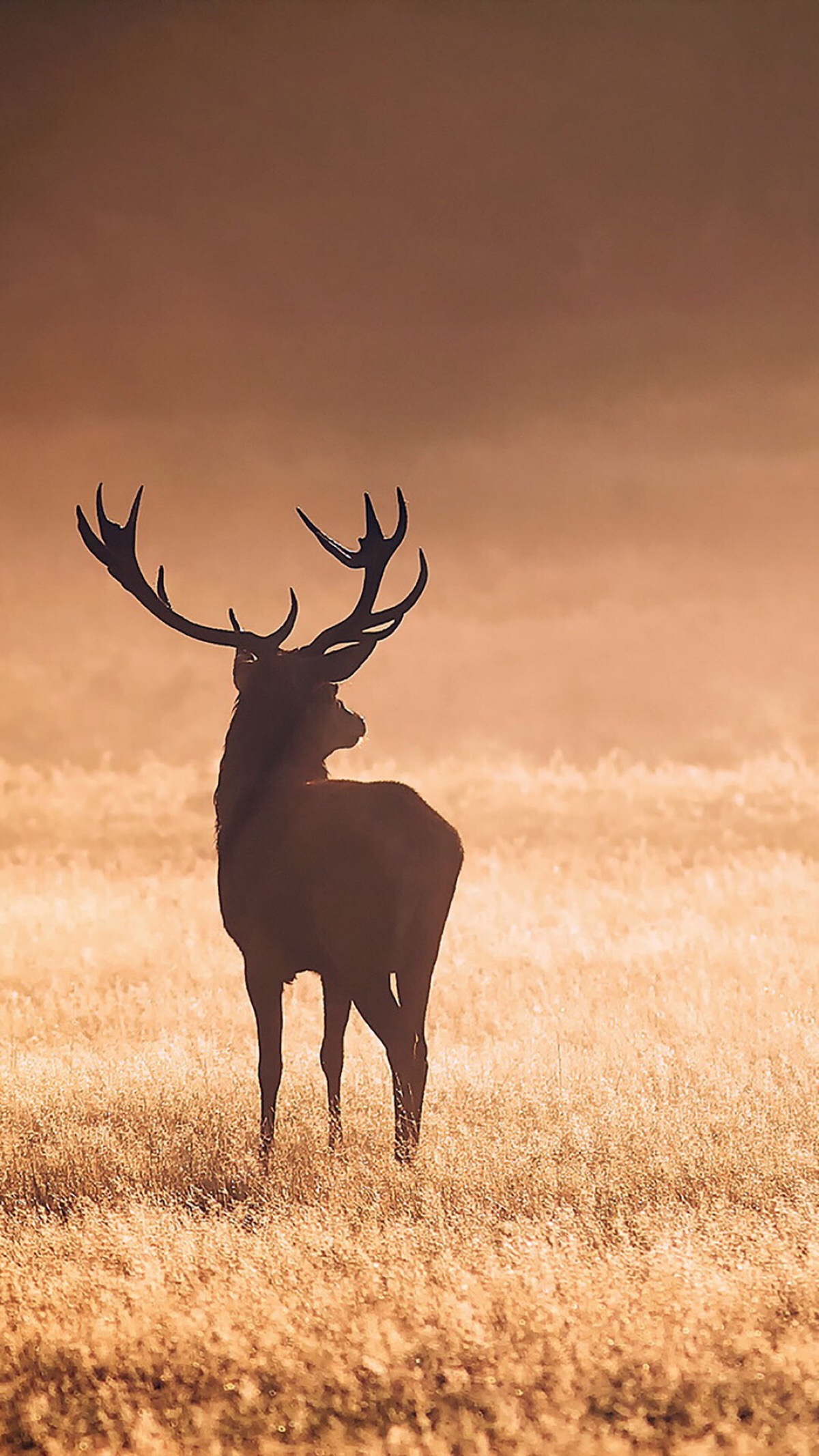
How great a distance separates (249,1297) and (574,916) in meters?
Answer: 11.5

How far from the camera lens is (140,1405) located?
5.76m

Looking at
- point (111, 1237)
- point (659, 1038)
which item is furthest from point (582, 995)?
point (111, 1237)

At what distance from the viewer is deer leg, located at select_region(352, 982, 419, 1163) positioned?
26.4ft

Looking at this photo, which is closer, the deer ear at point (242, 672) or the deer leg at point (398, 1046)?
the deer leg at point (398, 1046)

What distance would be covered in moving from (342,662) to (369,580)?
0.81 meters

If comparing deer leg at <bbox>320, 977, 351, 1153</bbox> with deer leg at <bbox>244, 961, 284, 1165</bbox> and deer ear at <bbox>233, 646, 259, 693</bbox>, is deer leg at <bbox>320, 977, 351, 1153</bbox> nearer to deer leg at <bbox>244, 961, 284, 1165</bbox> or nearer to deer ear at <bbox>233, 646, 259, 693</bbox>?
deer leg at <bbox>244, 961, 284, 1165</bbox>

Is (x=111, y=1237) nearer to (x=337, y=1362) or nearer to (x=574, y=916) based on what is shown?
(x=337, y=1362)

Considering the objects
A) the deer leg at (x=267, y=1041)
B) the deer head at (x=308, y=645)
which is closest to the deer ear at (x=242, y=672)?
the deer head at (x=308, y=645)

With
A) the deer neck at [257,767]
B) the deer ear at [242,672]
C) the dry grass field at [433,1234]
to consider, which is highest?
the deer ear at [242,672]

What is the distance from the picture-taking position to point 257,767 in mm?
8961

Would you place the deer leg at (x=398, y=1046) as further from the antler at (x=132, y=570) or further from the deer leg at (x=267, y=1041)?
the antler at (x=132, y=570)

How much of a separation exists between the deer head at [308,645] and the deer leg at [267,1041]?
136 cm

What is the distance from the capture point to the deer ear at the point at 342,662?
9.05 m

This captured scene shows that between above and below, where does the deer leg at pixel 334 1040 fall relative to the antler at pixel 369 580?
below
